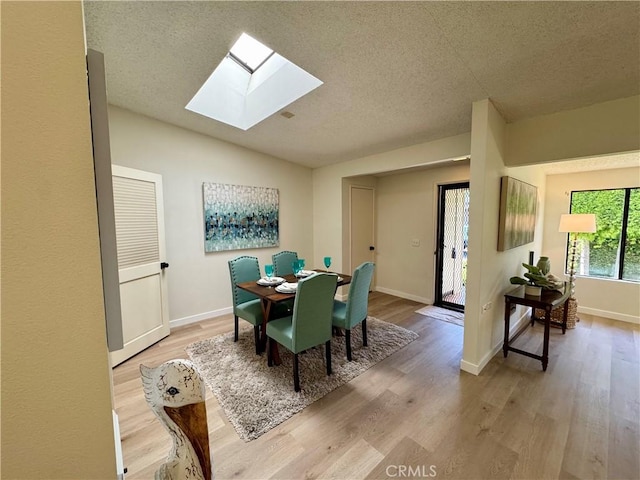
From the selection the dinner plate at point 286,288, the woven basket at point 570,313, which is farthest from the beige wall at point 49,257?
the woven basket at point 570,313

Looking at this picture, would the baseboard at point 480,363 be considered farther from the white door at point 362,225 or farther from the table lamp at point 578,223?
→ the white door at point 362,225

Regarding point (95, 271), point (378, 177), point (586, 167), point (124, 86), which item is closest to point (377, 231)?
point (378, 177)

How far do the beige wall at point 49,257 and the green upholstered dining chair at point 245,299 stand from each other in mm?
2206

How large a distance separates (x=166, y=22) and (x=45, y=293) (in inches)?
78.3

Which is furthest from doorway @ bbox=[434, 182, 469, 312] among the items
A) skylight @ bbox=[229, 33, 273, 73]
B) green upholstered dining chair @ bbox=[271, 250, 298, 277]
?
skylight @ bbox=[229, 33, 273, 73]

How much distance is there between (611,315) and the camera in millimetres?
3537

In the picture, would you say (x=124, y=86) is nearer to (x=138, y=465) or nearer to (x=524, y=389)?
(x=138, y=465)

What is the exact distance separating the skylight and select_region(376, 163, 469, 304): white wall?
9.38 ft

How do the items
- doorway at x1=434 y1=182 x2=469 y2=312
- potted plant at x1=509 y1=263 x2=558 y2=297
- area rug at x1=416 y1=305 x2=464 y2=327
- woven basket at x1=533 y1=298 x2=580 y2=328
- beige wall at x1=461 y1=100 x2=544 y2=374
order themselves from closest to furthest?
1. beige wall at x1=461 y1=100 x2=544 y2=374
2. potted plant at x1=509 y1=263 x2=558 y2=297
3. woven basket at x1=533 y1=298 x2=580 y2=328
4. area rug at x1=416 y1=305 x2=464 y2=327
5. doorway at x1=434 y1=182 x2=469 y2=312

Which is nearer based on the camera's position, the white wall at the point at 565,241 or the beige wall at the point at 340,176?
the beige wall at the point at 340,176

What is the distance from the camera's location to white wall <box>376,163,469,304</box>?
415cm

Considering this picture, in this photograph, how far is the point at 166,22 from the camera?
1.65 meters

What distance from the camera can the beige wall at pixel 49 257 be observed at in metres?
0.43

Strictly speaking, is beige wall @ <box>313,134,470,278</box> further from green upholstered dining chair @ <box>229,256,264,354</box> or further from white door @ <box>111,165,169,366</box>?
white door @ <box>111,165,169,366</box>
